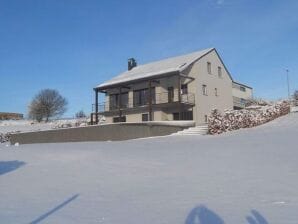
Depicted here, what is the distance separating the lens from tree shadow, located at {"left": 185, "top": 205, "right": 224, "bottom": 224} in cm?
619

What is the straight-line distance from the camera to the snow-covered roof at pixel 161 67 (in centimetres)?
3225

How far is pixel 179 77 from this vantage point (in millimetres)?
31031

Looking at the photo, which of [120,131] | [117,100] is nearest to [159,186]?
[120,131]

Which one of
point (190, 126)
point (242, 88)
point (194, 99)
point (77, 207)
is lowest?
point (77, 207)

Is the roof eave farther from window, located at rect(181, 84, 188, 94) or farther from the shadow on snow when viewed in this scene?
the shadow on snow

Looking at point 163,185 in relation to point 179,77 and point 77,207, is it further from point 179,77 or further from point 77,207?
point 179,77

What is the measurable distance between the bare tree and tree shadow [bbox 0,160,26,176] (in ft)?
161

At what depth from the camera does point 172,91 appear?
3284 cm

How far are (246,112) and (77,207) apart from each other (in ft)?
57.6

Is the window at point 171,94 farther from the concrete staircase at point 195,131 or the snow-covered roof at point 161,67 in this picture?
the concrete staircase at point 195,131

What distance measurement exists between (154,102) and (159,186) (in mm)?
24212

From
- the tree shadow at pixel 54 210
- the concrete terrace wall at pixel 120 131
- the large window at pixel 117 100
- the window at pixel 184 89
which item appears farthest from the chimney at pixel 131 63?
the tree shadow at pixel 54 210

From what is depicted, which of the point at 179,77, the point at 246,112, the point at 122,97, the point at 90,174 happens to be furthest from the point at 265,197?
the point at 122,97

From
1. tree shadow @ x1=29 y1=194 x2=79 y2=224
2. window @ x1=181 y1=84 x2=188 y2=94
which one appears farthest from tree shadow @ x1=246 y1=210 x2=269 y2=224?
window @ x1=181 y1=84 x2=188 y2=94
